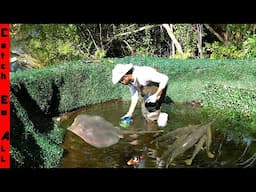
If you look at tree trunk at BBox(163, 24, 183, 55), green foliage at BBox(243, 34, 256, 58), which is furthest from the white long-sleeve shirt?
tree trunk at BBox(163, 24, 183, 55)

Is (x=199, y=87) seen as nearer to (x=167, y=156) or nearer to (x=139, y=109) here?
(x=139, y=109)


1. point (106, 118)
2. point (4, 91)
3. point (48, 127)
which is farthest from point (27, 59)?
point (4, 91)

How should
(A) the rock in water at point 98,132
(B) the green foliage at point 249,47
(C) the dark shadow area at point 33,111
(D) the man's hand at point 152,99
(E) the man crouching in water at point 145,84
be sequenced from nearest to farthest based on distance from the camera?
(A) the rock in water at point 98,132
(E) the man crouching in water at point 145,84
(D) the man's hand at point 152,99
(C) the dark shadow area at point 33,111
(B) the green foliage at point 249,47

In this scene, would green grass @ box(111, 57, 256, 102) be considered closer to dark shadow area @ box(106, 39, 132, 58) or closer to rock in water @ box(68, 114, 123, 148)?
dark shadow area @ box(106, 39, 132, 58)

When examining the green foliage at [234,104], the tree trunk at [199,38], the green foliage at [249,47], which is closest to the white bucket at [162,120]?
the green foliage at [234,104]

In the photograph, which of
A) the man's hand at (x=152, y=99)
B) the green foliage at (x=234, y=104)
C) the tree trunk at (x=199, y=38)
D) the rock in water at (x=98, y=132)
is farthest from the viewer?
the tree trunk at (x=199, y=38)

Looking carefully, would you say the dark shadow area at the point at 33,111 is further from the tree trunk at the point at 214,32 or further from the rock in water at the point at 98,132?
the tree trunk at the point at 214,32

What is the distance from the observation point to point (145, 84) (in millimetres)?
4809

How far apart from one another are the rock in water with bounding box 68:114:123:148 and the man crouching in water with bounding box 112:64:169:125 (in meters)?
0.27

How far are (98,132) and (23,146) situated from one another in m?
0.62

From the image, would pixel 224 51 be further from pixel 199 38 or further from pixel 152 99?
pixel 152 99

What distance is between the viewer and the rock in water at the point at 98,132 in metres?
4.52

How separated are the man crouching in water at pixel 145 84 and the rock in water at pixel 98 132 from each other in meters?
0.27

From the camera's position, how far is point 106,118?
492cm
